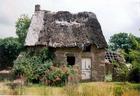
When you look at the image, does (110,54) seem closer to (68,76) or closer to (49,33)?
(49,33)

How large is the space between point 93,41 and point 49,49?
382cm

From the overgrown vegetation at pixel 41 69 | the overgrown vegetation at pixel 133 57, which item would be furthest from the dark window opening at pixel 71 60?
the overgrown vegetation at pixel 133 57

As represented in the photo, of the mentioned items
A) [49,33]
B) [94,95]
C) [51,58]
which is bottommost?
[94,95]

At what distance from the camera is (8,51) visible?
A: 1923 inches

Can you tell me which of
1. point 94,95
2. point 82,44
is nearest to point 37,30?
point 82,44

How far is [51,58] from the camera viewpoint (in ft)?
115

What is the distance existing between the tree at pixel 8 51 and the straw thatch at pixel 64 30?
452 inches

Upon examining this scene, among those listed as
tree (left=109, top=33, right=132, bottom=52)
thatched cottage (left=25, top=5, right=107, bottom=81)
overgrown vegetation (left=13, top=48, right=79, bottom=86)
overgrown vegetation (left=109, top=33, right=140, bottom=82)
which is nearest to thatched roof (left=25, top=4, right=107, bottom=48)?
thatched cottage (left=25, top=5, right=107, bottom=81)

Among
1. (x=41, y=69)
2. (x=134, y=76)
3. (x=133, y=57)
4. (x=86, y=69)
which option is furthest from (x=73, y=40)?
(x=133, y=57)

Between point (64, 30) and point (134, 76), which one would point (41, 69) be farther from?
point (134, 76)

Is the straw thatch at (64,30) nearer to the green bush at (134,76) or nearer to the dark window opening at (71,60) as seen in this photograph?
the dark window opening at (71,60)

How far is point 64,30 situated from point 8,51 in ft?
47.6

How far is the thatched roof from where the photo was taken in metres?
35.2

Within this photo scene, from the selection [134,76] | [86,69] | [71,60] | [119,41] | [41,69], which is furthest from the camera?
[119,41]
